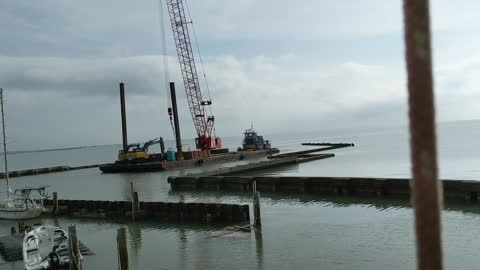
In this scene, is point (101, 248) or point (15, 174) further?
point (15, 174)

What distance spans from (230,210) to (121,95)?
50.1 m

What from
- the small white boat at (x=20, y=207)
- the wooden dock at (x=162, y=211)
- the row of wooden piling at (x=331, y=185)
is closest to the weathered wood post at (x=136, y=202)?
the wooden dock at (x=162, y=211)

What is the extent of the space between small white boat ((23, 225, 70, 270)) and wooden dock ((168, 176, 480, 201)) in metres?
16.8

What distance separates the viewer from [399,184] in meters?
25.7

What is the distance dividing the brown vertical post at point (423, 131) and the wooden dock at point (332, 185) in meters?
22.8

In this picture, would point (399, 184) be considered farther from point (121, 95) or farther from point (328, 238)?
point (121, 95)

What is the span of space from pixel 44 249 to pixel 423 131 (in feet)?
49.8

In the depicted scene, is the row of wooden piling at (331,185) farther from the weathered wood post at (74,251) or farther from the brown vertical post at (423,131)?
the brown vertical post at (423,131)

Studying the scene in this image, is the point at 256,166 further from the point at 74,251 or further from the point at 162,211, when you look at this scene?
the point at 74,251

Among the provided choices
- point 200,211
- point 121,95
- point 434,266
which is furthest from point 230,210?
point 121,95

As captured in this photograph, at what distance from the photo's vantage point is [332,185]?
93.2 feet

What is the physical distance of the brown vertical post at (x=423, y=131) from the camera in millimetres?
2176

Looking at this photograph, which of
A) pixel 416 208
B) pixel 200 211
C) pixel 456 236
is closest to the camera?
pixel 416 208

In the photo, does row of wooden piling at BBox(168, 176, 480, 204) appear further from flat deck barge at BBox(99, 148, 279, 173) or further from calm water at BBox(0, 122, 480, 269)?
flat deck barge at BBox(99, 148, 279, 173)
